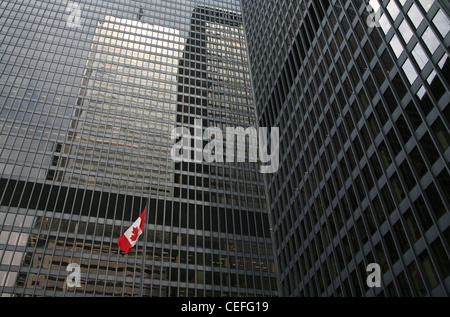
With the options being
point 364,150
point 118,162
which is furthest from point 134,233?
point 118,162

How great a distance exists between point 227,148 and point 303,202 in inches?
1384

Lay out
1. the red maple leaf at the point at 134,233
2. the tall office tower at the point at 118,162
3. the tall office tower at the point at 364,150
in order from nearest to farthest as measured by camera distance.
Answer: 1. the tall office tower at the point at 364,150
2. the red maple leaf at the point at 134,233
3. the tall office tower at the point at 118,162

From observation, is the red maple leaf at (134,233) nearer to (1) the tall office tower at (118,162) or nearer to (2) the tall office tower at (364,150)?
(1) the tall office tower at (118,162)

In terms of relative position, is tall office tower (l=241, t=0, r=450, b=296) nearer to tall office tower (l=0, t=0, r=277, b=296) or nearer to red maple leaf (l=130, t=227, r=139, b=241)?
tall office tower (l=0, t=0, r=277, b=296)

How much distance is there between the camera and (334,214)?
4475 centimetres

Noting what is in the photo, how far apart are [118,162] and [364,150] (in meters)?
46.9

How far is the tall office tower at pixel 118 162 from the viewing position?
6372 centimetres

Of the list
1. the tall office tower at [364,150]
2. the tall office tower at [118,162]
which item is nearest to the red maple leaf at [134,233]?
the tall office tower at [118,162]

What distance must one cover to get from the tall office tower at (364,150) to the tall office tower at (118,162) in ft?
52.0
